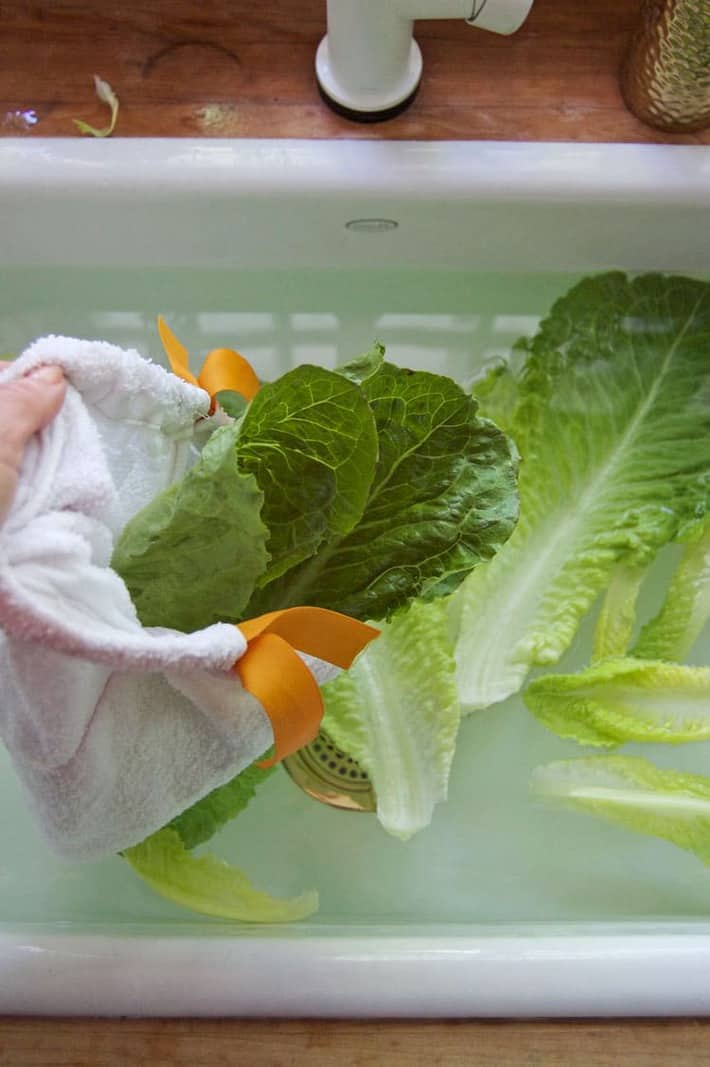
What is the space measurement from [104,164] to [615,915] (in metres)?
0.84

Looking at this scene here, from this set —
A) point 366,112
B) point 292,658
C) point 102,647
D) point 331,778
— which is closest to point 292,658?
point 292,658

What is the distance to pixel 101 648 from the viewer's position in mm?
437

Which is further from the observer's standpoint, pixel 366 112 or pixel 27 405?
pixel 366 112

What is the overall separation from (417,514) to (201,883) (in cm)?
39

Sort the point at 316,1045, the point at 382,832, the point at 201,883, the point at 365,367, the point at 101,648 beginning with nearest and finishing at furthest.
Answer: the point at 101,648 → the point at 365,367 → the point at 316,1045 → the point at 201,883 → the point at 382,832

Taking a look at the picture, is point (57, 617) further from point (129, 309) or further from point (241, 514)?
point (129, 309)

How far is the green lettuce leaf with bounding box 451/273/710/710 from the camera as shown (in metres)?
0.84

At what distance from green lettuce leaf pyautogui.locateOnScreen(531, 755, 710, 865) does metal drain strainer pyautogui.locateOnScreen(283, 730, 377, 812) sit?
18cm

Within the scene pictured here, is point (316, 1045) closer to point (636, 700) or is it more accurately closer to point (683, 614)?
point (636, 700)

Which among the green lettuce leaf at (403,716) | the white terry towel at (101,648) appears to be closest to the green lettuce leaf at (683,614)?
the green lettuce leaf at (403,716)

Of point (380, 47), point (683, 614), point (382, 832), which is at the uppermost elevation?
point (380, 47)

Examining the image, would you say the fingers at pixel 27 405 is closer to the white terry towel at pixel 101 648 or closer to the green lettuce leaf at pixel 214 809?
the white terry towel at pixel 101 648

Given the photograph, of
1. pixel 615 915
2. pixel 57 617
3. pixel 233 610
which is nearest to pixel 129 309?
pixel 233 610

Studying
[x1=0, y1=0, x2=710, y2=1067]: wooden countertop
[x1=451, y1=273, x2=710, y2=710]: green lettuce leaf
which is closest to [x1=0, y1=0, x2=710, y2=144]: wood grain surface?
[x1=0, y1=0, x2=710, y2=1067]: wooden countertop
